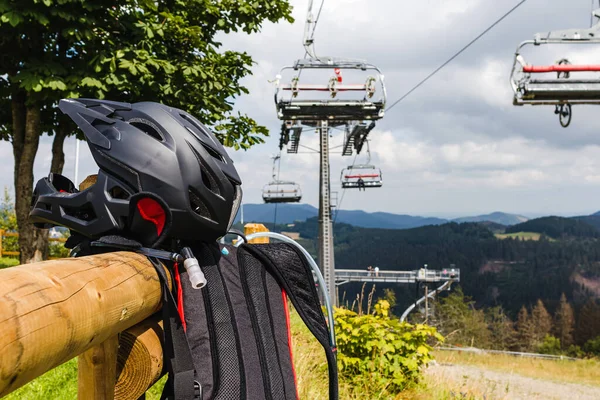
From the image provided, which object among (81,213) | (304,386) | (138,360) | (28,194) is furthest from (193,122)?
(28,194)

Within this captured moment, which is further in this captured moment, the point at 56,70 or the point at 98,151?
the point at 56,70

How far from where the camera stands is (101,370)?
4.51ft

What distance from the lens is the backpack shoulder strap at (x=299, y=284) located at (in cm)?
172

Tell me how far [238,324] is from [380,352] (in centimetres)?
437

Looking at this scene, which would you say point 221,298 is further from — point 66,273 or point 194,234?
point 66,273

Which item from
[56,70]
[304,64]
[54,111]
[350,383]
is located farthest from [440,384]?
[304,64]

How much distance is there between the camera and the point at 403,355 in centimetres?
555

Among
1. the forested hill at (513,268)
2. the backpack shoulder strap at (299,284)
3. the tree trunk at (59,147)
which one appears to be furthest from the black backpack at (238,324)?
the forested hill at (513,268)

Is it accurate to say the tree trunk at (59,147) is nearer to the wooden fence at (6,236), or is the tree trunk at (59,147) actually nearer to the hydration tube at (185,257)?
the wooden fence at (6,236)

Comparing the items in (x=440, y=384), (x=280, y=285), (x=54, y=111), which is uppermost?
(x=54, y=111)

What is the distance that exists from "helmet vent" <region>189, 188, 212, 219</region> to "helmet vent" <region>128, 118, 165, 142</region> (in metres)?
0.20

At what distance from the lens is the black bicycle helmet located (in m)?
1.45

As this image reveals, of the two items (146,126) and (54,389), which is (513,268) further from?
(146,126)

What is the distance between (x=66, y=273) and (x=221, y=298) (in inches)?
22.4
